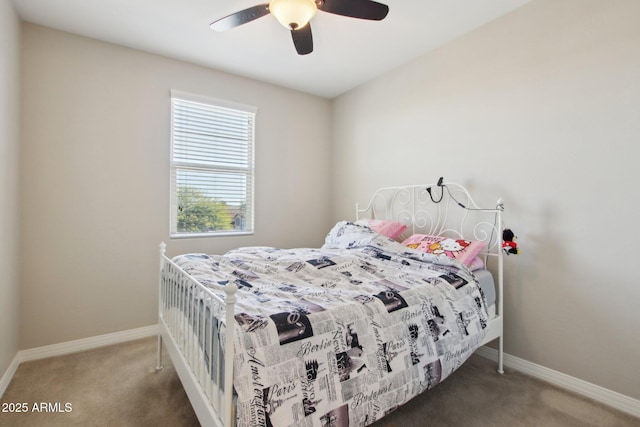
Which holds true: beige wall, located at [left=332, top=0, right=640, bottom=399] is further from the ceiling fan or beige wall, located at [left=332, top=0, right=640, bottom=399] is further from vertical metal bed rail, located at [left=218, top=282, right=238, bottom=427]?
vertical metal bed rail, located at [left=218, top=282, right=238, bottom=427]

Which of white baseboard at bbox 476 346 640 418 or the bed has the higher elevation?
the bed

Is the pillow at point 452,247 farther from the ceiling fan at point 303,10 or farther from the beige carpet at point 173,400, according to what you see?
the ceiling fan at point 303,10

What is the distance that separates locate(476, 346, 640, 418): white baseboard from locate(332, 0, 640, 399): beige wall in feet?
0.13

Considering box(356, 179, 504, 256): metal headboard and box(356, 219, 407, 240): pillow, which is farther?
box(356, 219, 407, 240): pillow

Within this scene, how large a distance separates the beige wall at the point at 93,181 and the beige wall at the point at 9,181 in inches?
5.0

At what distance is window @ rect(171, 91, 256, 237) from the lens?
295cm

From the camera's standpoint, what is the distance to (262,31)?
2438 mm

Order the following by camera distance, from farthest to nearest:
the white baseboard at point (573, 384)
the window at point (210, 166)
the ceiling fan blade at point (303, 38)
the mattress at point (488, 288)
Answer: the window at point (210, 166) < the mattress at point (488, 288) < the ceiling fan blade at point (303, 38) < the white baseboard at point (573, 384)

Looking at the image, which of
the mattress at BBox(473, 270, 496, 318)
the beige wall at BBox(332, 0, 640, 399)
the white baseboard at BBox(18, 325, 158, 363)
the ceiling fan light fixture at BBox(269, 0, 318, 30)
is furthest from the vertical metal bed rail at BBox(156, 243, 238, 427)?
the beige wall at BBox(332, 0, 640, 399)

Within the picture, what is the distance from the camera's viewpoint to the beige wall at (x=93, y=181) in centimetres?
236

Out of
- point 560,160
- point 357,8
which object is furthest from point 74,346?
point 560,160

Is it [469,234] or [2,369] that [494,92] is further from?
[2,369]

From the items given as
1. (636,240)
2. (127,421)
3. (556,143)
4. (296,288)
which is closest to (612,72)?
(556,143)

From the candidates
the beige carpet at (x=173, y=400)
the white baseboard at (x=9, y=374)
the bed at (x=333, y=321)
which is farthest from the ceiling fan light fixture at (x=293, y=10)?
the white baseboard at (x=9, y=374)
